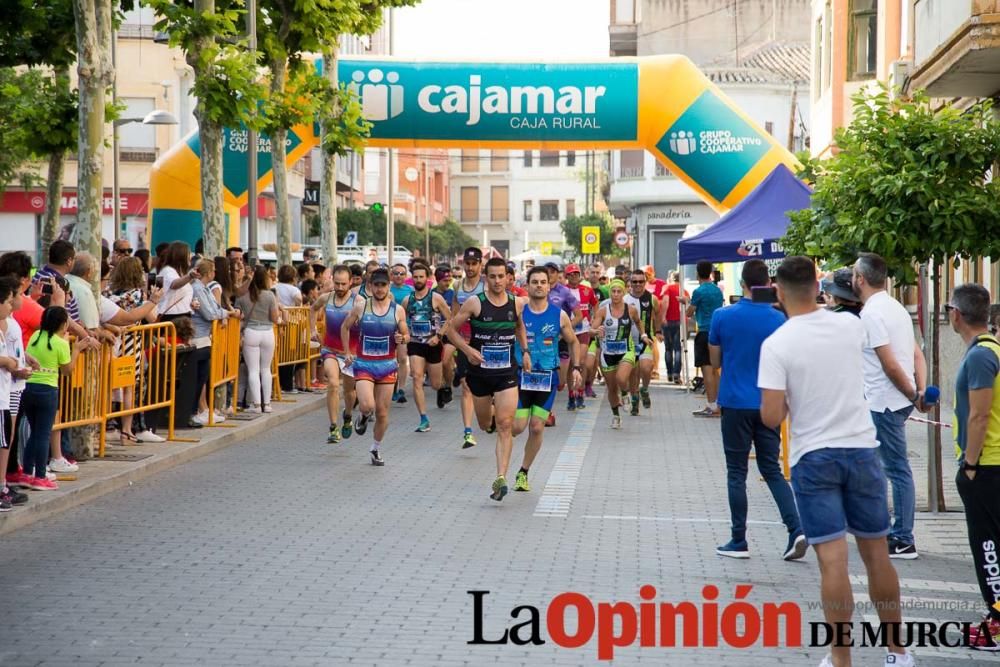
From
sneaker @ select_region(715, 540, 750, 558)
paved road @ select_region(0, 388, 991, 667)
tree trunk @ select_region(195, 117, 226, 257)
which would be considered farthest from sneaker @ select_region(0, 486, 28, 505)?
tree trunk @ select_region(195, 117, 226, 257)

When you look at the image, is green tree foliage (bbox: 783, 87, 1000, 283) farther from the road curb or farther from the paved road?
the road curb

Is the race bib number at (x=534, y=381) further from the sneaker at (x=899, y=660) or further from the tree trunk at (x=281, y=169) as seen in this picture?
the tree trunk at (x=281, y=169)

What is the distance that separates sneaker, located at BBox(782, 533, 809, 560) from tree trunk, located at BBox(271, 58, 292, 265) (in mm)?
15740

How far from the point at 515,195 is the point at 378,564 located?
365 feet

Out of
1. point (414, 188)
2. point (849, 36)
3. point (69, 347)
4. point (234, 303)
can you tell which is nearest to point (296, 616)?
point (69, 347)

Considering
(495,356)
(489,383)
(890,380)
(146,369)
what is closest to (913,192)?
(890,380)

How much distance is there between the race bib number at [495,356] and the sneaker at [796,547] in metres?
3.62

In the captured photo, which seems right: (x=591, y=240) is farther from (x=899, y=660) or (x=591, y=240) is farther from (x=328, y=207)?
(x=899, y=660)

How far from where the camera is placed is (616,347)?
59.7 feet

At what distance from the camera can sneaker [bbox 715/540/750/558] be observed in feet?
30.0

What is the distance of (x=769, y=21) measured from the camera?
222 ft

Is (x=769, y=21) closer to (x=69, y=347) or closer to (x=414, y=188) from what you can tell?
(x=414, y=188)

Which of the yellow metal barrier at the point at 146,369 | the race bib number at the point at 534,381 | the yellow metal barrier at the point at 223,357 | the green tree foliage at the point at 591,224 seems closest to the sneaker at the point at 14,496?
the yellow metal barrier at the point at 146,369

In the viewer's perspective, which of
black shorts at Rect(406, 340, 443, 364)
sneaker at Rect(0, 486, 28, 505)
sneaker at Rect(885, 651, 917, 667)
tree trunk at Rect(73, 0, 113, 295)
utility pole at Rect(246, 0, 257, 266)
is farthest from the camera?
utility pole at Rect(246, 0, 257, 266)
